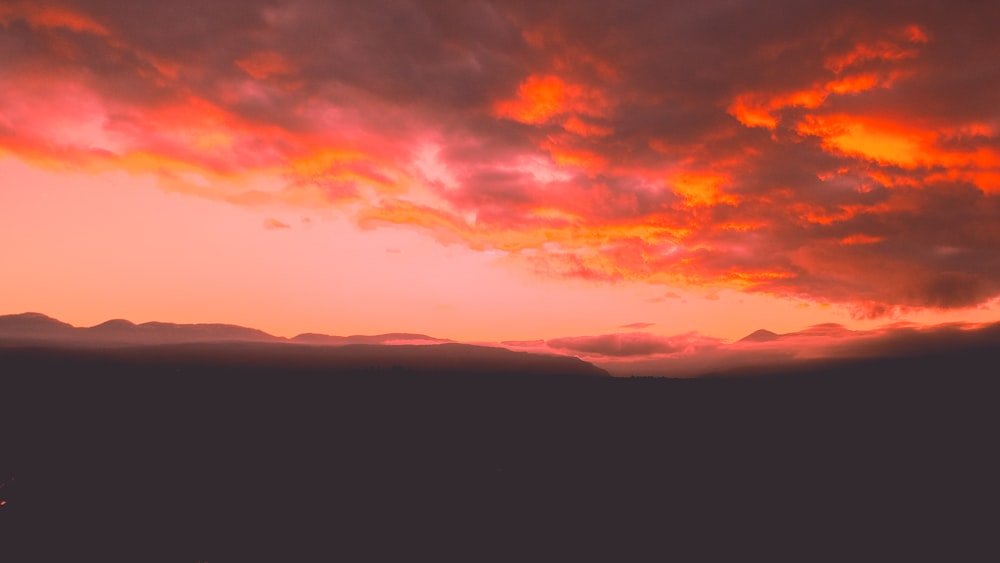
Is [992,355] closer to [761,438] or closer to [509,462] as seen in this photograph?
[761,438]

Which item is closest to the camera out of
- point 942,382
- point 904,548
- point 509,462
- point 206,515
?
point 904,548

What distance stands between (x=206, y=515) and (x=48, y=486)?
10.8 m

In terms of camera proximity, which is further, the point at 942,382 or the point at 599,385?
the point at 599,385

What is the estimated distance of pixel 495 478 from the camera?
3119 cm

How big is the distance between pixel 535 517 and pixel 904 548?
1486 centimetres

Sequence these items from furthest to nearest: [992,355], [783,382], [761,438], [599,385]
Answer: [992,355]
[783,382]
[599,385]
[761,438]

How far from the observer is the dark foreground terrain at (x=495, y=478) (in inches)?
875

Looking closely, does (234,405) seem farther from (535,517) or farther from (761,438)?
(761,438)

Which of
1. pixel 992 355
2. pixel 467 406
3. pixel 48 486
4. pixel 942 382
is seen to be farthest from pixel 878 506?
pixel 992 355

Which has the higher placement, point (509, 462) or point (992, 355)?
point (992, 355)

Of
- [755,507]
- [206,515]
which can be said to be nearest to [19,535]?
[206,515]

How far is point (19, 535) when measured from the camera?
22109 mm

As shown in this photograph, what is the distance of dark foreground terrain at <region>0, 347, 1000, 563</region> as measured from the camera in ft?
72.9

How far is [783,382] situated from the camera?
81.8 meters
